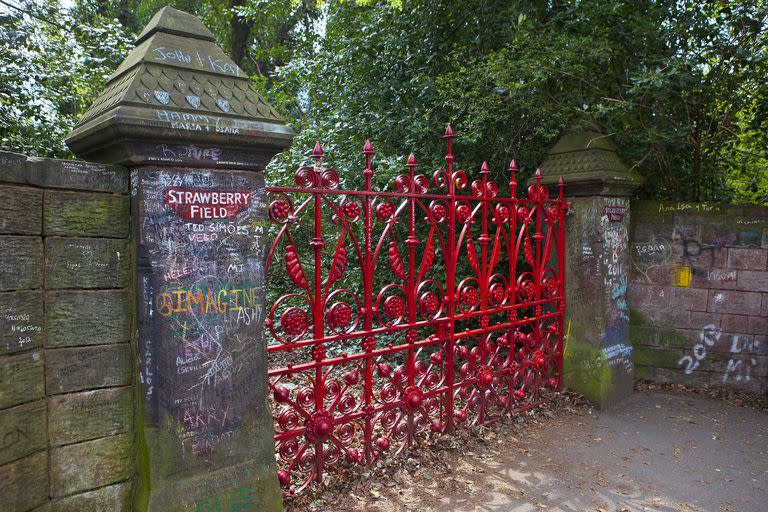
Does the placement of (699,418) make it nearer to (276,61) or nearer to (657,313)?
(657,313)

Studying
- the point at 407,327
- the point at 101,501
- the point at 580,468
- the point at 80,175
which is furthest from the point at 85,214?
the point at 580,468

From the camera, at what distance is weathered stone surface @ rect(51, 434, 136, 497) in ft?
7.28

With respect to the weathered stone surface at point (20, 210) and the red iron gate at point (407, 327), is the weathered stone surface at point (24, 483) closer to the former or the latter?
the weathered stone surface at point (20, 210)

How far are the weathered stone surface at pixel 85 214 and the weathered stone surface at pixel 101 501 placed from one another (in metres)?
1.11

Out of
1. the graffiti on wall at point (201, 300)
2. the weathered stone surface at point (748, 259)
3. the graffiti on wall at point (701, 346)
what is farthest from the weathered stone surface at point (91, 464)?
the weathered stone surface at point (748, 259)

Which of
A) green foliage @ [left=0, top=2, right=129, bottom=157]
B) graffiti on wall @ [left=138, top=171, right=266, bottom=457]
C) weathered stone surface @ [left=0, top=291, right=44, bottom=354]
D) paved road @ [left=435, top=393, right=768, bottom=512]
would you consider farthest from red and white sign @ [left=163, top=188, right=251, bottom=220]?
green foliage @ [left=0, top=2, right=129, bottom=157]

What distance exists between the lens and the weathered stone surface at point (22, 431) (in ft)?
6.68

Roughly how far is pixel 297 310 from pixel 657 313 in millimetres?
4190

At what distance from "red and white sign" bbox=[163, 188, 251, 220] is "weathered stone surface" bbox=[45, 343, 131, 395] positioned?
25.8 inches

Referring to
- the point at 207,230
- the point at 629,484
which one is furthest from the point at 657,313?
the point at 207,230

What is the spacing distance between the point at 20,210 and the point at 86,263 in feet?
1.05

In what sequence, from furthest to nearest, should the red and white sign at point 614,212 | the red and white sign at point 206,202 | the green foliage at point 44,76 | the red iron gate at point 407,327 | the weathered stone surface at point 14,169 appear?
the red and white sign at point 614,212
the green foliage at point 44,76
the red iron gate at point 407,327
the red and white sign at point 206,202
the weathered stone surface at point 14,169

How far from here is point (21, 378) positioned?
209 cm

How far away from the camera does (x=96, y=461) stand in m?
2.31
